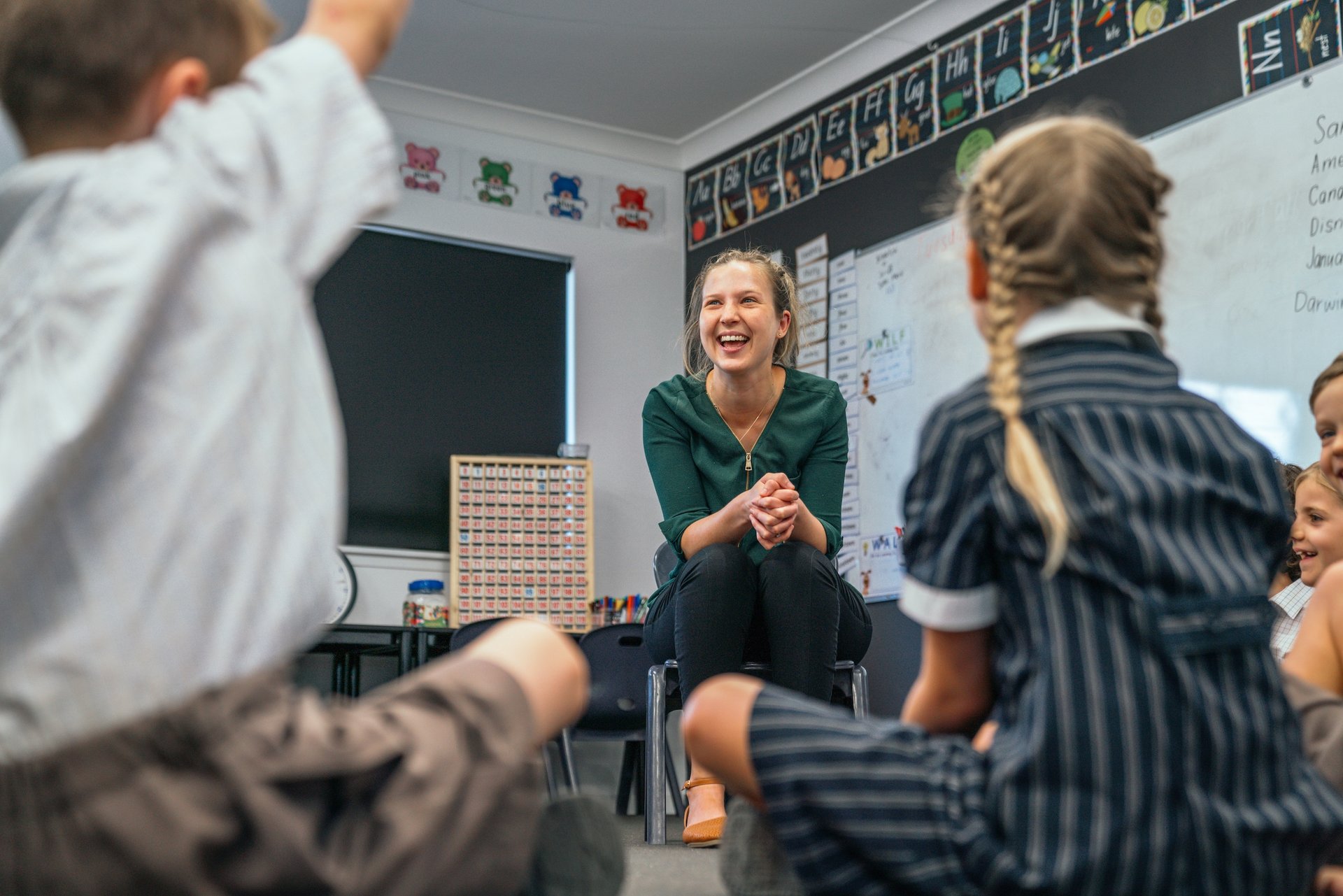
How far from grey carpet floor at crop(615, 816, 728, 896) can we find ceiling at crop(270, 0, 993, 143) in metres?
2.85

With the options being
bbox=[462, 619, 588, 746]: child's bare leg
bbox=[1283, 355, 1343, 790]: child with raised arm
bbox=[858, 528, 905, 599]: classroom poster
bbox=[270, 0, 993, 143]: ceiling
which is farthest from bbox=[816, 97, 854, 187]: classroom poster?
bbox=[462, 619, 588, 746]: child's bare leg

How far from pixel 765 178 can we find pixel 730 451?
2.57 meters

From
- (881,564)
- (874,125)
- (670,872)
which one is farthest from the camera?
(874,125)

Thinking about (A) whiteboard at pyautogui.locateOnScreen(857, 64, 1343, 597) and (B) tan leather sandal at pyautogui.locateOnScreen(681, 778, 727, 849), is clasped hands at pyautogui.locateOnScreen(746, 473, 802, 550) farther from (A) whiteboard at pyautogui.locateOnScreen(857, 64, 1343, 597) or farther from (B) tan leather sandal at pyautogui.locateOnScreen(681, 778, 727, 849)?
(A) whiteboard at pyautogui.locateOnScreen(857, 64, 1343, 597)

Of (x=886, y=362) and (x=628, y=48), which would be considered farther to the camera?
(x=628, y=48)

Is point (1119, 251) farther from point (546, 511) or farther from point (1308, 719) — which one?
point (546, 511)

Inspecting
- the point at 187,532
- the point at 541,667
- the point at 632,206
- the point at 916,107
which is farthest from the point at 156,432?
the point at 632,206

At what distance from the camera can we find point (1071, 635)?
1.03 metres

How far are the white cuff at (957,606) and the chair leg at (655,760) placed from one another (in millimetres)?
1268

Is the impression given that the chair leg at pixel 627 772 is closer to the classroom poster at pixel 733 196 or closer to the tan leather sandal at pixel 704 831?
the tan leather sandal at pixel 704 831

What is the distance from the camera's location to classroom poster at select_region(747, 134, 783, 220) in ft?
16.0

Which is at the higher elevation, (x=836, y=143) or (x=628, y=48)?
(x=628, y=48)

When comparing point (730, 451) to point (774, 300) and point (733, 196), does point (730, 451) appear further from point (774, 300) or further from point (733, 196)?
point (733, 196)

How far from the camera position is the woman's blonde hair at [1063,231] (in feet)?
3.63
